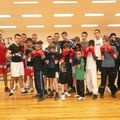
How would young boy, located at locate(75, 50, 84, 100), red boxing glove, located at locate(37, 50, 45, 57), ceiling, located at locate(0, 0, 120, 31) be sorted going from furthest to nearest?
ceiling, located at locate(0, 0, 120, 31) → young boy, located at locate(75, 50, 84, 100) → red boxing glove, located at locate(37, 50, 45, 57)

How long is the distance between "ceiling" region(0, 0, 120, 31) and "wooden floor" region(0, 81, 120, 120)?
913 cm

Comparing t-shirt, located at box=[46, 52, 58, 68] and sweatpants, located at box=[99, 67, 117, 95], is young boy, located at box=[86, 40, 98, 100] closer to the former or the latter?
sweatpants, located at box=[99, 67, 117, 95]

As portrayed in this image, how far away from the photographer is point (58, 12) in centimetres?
1680

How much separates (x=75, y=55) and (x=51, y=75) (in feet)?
2.15

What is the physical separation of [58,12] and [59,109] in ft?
40.7

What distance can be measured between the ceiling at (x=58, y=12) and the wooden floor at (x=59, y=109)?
9126 mm

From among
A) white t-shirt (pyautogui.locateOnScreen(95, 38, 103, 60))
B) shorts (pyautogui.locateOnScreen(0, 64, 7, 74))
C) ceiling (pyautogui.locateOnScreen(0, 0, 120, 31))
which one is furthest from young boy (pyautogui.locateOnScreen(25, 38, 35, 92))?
ceiling (pyautogui.locateOnScreen(0, 0, 120, 31))

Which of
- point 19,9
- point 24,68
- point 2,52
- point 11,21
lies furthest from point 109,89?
point 11,21

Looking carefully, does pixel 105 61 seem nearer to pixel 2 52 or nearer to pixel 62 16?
pixel 2 52

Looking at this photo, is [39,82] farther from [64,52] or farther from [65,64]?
[64,52]

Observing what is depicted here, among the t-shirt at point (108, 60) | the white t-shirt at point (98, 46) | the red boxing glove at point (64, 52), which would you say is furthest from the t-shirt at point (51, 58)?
the t-shirt at point (108, 60)

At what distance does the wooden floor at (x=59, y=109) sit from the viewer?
14.6ft

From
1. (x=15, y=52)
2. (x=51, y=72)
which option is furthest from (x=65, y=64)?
(x=15, y=52)

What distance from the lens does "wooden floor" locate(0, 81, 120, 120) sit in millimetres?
4438
